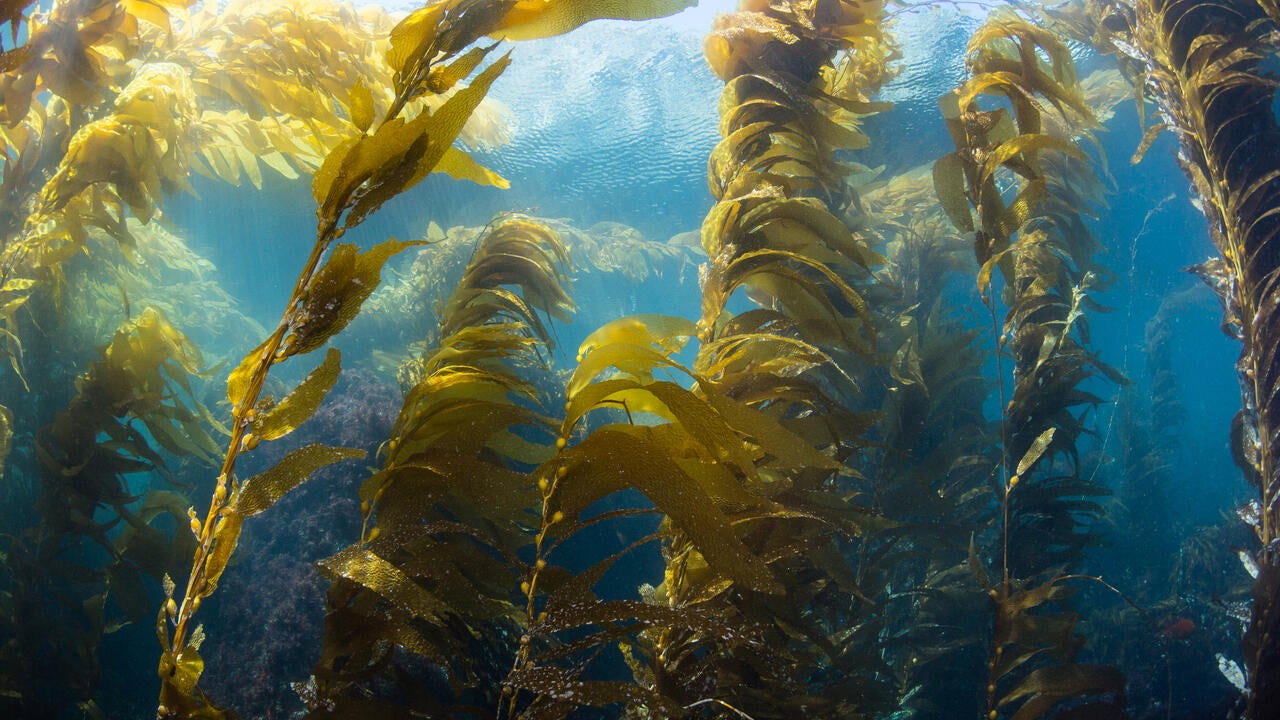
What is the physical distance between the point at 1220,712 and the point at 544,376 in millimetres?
5929

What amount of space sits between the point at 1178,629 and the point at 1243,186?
7010mm

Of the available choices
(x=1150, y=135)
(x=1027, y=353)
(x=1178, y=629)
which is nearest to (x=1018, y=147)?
(x=1027, y=353)

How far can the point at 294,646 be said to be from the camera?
11.8 feet

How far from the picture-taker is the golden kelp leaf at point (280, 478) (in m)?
0.84

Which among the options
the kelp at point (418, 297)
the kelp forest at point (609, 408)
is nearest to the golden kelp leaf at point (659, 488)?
the kelp forest at point (609, 408)

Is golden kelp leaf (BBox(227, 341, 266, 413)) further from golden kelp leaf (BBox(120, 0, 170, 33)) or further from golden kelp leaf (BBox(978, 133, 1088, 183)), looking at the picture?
golden kelp leaf (BBox(120, 0, 170, 33))

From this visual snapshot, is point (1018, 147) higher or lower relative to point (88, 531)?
higher

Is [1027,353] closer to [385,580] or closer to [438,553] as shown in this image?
[438,553]

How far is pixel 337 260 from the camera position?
0.85 metres

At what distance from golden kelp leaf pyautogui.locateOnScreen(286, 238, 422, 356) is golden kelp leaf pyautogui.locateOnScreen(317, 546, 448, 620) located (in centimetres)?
31

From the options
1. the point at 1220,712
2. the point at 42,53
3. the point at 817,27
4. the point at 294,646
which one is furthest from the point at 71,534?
the point at 1220,712

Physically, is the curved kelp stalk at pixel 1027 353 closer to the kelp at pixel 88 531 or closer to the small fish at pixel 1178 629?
the kelp at pixel 88 531

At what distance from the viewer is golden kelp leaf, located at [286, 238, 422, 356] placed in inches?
33.2

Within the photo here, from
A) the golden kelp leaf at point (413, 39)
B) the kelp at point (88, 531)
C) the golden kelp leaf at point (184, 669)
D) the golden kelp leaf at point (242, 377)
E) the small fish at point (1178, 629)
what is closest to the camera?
the golden kelp leaf at point (184, 669)
